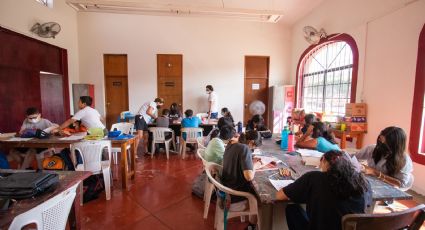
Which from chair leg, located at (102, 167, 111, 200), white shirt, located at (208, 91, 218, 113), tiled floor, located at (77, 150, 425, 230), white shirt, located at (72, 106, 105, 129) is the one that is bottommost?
tiled floor, located at (77, 150, 425, 230)

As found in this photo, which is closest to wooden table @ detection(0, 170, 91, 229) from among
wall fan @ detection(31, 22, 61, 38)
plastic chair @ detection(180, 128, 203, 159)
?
plastic chair @ detection(180, 128, 203, 159)

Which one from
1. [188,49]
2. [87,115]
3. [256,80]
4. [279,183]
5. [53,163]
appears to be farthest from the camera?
[256,80]

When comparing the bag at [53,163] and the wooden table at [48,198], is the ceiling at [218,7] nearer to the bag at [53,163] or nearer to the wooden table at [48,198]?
the bag at [53,163]

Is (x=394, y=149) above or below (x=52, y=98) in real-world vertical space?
below

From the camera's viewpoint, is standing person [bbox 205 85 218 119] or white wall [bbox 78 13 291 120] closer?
standing person [bbox 205 85 218 119]

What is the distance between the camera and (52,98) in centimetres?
564

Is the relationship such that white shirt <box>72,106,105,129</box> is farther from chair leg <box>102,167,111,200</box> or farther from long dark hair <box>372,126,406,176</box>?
long dark hair <box>372,126,406,176</box>

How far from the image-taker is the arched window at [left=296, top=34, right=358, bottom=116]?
14.9 feet

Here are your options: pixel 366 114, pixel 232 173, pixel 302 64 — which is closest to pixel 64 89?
pixel 232 173

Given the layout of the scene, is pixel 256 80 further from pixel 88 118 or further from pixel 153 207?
pixel 153 207

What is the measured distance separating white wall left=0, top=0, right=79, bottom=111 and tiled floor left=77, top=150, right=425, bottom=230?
12.1ft

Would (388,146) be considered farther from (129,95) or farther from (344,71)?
(129,95)

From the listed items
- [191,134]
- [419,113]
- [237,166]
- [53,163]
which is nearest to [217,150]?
[237,166]

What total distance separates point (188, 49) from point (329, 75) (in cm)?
400
